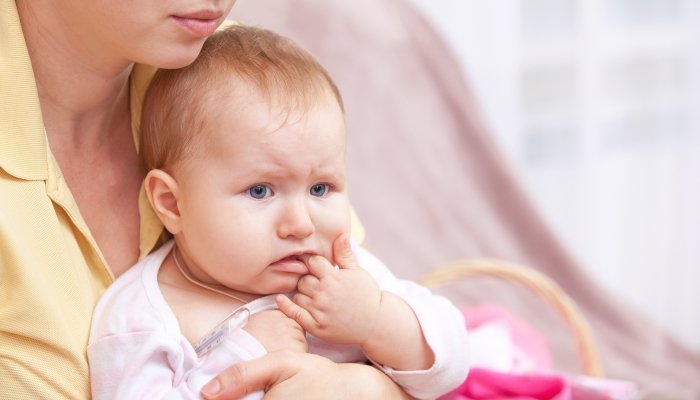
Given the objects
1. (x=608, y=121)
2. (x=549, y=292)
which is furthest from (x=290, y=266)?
(x=608, y=121)

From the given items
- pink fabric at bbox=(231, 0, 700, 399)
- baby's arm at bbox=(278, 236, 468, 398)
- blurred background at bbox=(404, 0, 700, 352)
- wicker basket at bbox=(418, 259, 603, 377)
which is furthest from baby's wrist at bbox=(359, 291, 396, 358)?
blurred background at bbox=(404, 0, 700, 352)

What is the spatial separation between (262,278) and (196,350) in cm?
14

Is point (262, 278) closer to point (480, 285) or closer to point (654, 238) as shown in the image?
point (480, 285)

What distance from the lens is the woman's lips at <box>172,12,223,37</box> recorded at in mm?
1051

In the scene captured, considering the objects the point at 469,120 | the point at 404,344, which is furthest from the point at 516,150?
the point at 404,344

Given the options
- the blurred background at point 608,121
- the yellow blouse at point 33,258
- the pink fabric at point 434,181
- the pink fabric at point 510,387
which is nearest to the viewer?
the yellow blouse at point 33,258

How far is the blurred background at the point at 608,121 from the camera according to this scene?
9.89 feet

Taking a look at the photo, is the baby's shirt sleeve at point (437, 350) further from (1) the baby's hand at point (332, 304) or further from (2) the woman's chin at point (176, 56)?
(2) the woman's chin at point (176, 56)

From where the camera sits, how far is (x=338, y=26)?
8.05 ft

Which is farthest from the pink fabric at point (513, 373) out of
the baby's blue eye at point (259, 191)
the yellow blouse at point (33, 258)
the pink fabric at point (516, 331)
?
the yellow blouse at point (33, 258)

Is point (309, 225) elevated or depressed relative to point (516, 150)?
elevated

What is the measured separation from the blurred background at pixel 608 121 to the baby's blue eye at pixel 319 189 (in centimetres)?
184

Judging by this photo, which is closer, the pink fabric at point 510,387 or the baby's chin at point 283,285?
the baby's chin at point 283,285

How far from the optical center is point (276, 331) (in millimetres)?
1089
